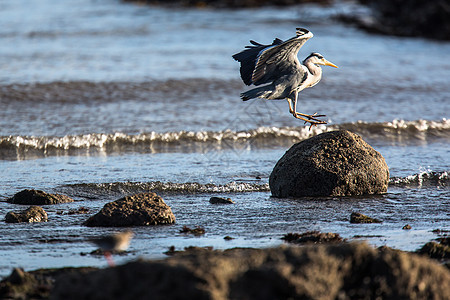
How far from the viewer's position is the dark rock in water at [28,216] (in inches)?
253

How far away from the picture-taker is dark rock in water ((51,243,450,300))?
338 centimetres

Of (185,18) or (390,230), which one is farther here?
(185,18)

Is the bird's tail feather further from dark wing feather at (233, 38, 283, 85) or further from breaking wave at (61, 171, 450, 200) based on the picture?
breaking wave at (61, 171, 450, 200)

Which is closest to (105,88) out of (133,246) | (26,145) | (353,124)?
(26,145)

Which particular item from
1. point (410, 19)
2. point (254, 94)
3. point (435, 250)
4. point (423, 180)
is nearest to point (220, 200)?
point (254, 94)

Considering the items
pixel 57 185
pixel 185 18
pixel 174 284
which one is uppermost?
pixel 185 18

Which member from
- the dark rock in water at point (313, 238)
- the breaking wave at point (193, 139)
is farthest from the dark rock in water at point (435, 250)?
→ the breaking wave at point (193, 139)

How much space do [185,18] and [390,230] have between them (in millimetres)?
20680

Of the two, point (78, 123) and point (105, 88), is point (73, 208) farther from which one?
point (105, 88)

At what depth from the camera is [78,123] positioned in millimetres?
12156

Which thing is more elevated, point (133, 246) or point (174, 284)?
point (174, 284)

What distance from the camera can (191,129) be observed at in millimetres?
11688

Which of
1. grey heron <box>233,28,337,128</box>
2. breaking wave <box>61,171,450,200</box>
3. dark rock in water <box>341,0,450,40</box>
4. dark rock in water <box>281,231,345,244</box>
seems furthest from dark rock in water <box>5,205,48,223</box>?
dark rock in water <box>341,0,450,40</box>

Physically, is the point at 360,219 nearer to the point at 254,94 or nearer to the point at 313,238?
the point at 313,238
